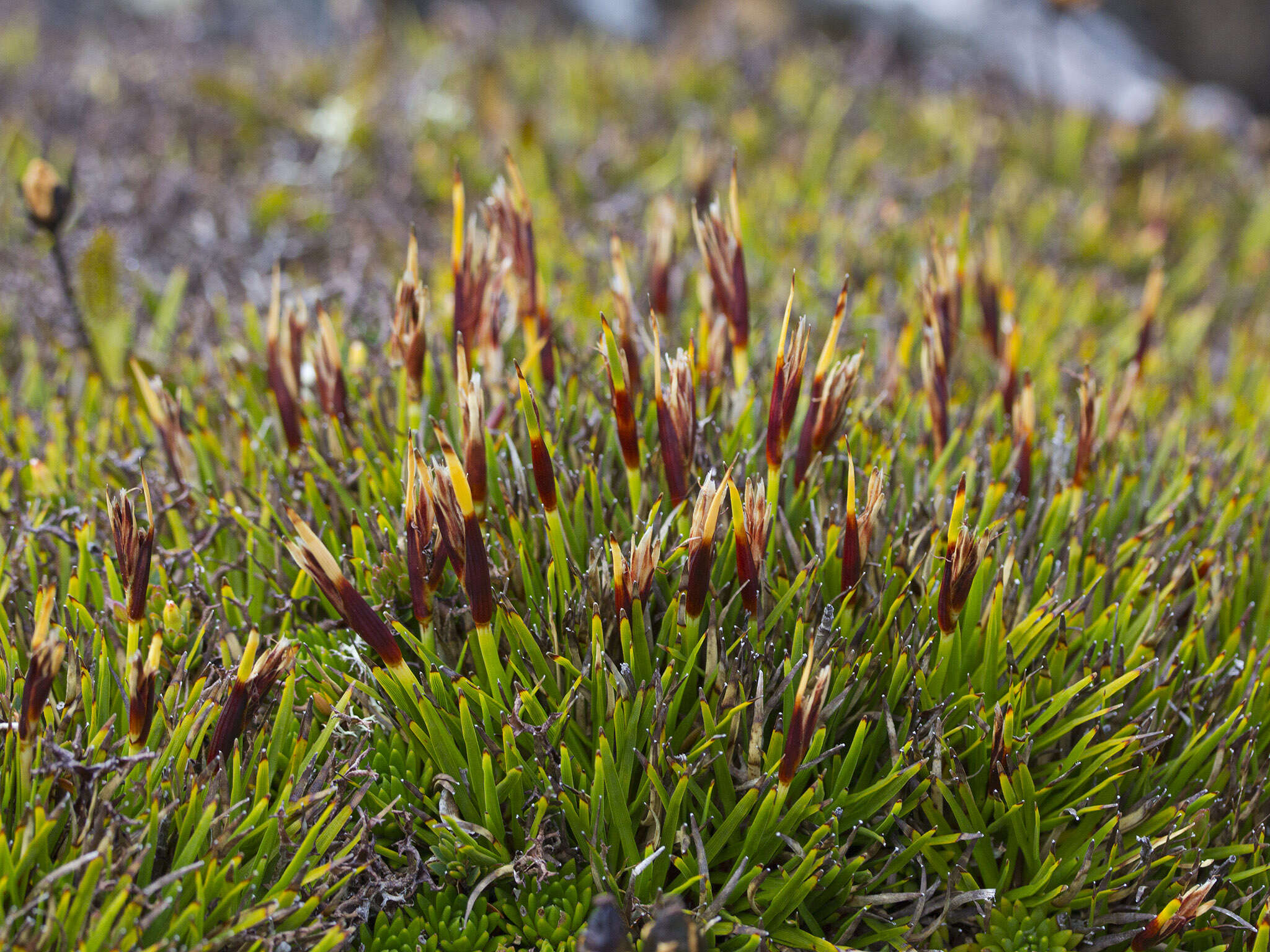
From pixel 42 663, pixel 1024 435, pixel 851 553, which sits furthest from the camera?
pixel 1024 435

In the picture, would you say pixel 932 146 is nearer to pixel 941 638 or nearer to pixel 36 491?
pixel 941 638

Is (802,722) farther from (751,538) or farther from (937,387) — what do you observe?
(937,387)

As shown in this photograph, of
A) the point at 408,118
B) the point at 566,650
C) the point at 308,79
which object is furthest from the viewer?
the point at 308,79

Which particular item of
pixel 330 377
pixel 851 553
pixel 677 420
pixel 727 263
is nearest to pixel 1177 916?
pixel 851 553

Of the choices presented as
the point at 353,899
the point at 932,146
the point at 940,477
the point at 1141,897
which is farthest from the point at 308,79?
the point at 1141,897

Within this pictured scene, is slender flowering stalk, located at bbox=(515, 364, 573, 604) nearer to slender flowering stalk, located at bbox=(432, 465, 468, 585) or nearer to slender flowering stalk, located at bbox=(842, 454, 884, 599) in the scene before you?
slender flowering stalk, located at bbox=(432, 465, 468, 585)

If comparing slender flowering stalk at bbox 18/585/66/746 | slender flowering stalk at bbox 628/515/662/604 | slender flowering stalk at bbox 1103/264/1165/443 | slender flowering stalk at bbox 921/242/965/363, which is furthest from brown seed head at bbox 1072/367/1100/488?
slender flowering stalk at bbox 18/585/66/746

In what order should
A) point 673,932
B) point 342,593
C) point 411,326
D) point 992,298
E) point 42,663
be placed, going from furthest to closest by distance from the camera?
point 992,298, point 411,326, point 342,593, point 42,663, point 673,932

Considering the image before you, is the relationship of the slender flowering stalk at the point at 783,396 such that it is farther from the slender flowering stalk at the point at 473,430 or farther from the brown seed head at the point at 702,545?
the slender flowering stalk at the point at 473,430
